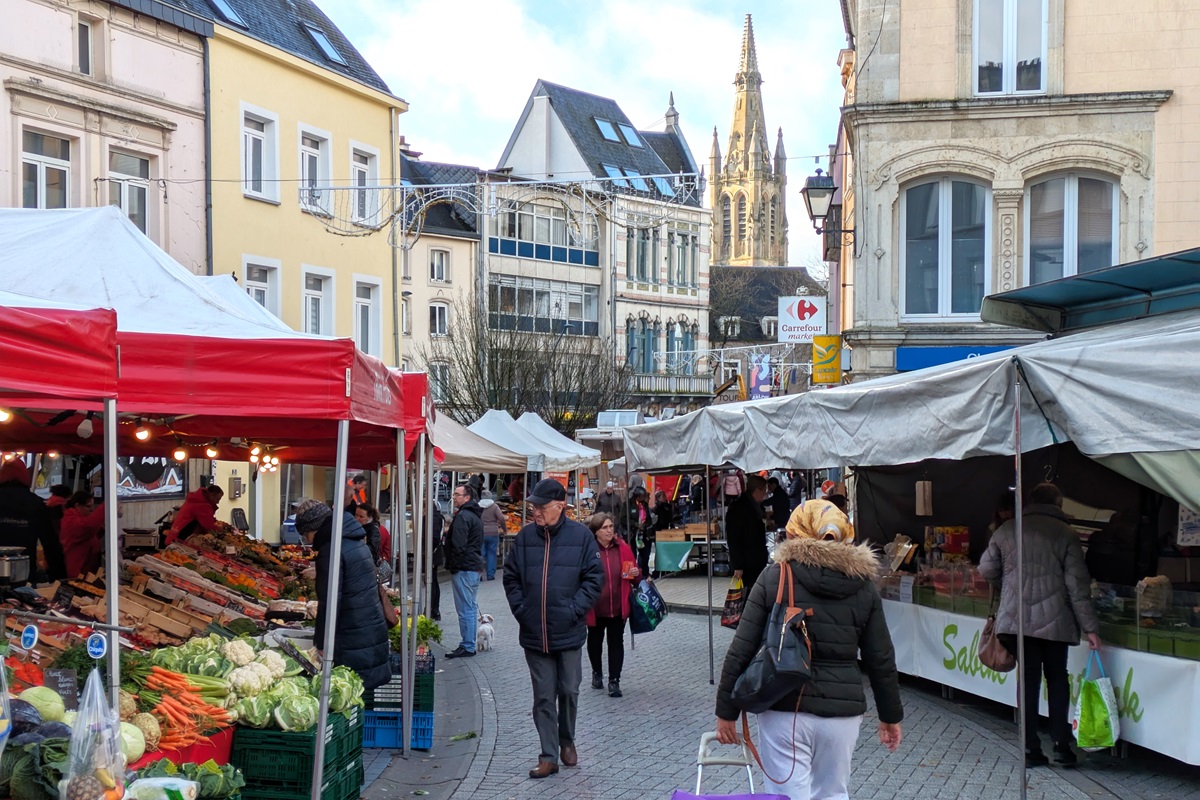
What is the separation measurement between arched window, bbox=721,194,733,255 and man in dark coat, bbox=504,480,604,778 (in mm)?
99851

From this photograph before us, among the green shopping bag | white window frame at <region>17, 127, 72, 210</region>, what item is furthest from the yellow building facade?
the green shopping bag

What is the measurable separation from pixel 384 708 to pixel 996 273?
1304cm

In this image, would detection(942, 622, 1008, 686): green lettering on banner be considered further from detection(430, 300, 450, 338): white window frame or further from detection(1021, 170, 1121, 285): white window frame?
detection(430, 300, 450, 338): white window frame

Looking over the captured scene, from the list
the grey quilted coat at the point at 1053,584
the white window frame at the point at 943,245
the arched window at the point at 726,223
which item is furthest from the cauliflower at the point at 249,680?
the arched window at the point at 726,223

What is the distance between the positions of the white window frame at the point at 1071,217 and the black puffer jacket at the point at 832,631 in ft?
48.2

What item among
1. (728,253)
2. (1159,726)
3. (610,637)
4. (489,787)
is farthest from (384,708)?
(728,253)

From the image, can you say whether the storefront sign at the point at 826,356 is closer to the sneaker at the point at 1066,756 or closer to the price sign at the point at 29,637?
the sneaker at the point at 1066,756

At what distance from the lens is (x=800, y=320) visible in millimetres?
20688

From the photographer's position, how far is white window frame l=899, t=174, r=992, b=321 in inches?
757

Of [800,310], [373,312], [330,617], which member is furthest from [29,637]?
[373,312]

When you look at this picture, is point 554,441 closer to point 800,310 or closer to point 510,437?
point 510,437

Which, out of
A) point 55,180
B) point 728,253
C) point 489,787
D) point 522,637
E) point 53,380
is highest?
point 728,253

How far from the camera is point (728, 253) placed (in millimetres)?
106750

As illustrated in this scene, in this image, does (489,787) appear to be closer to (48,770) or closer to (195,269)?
(48,770)
